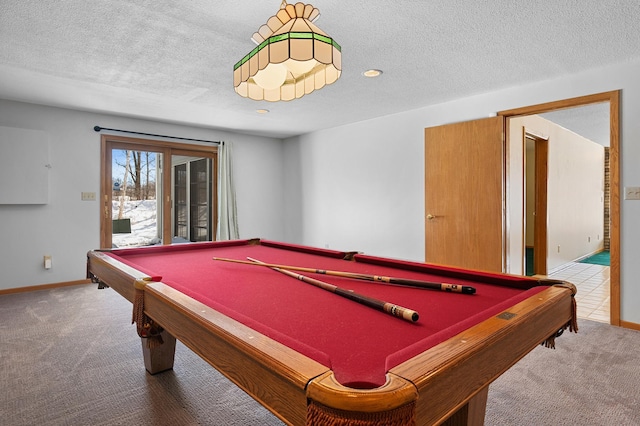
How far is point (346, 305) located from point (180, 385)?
1312mm

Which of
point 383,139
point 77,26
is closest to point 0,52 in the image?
point 77,26

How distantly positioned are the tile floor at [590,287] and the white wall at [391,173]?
40cm


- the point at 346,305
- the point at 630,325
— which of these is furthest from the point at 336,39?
the point at 630,325

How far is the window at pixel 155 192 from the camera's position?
4.70 meters

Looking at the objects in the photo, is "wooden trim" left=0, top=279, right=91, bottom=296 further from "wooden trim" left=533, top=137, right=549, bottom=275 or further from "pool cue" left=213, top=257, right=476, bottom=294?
"wooden trim" left=533, top=137, right=549, bottom=275

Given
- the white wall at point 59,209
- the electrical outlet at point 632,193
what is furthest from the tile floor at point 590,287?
the white wall at point 59,209

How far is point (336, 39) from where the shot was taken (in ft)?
8.34

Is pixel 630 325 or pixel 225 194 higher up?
pixel 225 194


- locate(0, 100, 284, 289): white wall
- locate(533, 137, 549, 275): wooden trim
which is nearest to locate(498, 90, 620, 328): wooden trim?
locate(533, 137, 549, 275): wooden trim

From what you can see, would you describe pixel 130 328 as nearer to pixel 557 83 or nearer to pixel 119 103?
pixel 119 103

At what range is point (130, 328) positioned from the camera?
2922 millimetres

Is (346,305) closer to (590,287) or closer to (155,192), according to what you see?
(590,287)

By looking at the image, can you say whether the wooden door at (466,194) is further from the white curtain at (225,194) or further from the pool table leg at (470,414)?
the white curtain at (225,194)

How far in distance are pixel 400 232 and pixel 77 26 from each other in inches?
146
